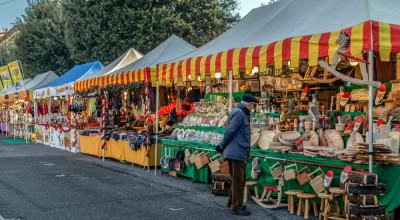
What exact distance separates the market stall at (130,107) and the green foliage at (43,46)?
20339 millimetres

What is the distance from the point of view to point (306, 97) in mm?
10125

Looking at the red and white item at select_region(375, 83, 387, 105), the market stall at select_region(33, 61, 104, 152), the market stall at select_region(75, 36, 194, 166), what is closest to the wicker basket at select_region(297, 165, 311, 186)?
the red and white item at select_region(375, 83, 387, 105)

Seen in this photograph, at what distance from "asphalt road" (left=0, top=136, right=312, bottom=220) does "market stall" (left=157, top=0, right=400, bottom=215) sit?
2.73 ft

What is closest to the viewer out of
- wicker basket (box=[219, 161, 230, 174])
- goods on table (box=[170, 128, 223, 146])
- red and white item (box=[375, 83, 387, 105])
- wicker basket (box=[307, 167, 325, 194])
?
wicker basket (box=[307, 167, 325, 194])

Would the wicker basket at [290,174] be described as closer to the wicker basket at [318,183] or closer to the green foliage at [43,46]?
the wicker basket at [318,183]

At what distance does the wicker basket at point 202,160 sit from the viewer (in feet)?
31.0

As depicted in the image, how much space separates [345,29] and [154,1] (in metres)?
20.0

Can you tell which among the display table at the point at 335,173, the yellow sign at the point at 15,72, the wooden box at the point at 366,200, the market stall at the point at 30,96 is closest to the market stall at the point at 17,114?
the market stall at the point at 30,96

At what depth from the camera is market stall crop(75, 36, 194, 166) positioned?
41.3 feet

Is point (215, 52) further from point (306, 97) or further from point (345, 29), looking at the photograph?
point (345, 29)

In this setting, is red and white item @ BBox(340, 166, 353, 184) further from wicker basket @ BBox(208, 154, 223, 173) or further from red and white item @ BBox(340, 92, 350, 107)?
wicker basket @ BBox(208, 154, 223, 173)

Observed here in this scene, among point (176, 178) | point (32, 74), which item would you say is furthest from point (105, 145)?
point (32, 74)

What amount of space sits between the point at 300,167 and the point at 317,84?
13.6 feet

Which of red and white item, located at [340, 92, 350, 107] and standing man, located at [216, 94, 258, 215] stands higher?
red and white item, located at [340, 92, 350, 107]
